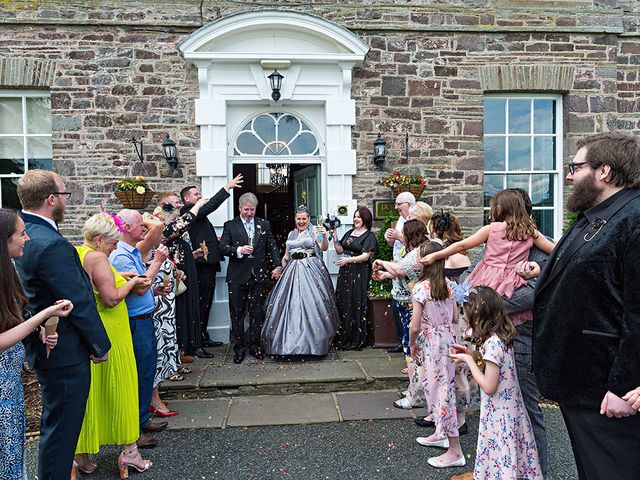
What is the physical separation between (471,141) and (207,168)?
3.79 metres

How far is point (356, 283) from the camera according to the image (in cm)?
633

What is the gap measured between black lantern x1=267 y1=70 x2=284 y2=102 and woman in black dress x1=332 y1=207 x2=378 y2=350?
191cm

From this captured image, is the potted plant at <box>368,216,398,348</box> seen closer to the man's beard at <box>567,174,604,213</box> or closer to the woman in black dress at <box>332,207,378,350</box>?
the woman in black dress at <box>332,207,378,350</box>

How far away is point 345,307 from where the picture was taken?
6.32m

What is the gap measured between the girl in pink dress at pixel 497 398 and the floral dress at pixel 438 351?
2.05 ft

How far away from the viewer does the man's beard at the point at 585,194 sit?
228 cm

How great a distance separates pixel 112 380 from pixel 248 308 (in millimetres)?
2698

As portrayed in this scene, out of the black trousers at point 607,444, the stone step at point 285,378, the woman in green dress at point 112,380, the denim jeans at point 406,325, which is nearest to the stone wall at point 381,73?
the denim jeans at point 406,325

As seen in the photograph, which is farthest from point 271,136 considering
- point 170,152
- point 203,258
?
point 203,258

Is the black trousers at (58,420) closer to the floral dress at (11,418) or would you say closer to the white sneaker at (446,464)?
the floral dress at (11,418)

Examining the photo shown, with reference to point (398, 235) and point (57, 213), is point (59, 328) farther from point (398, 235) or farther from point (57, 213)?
point (398, 235)

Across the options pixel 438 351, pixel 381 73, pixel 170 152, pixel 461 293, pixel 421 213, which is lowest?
pixel 438 351

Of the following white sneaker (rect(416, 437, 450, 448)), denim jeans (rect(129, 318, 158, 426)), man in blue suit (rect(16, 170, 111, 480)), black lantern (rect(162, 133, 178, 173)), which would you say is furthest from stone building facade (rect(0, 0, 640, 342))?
man in blue suit (rect(16, 170, 111, 480))

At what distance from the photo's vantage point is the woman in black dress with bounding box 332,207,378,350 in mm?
6273
